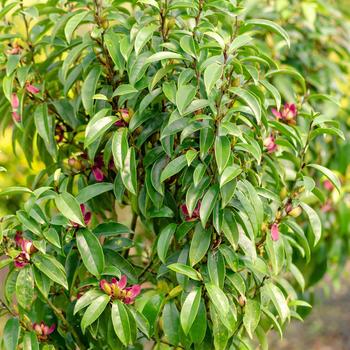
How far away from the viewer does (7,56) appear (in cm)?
214

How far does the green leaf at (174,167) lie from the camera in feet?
5.93

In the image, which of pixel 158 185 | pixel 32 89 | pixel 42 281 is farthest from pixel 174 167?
pixel 32 89

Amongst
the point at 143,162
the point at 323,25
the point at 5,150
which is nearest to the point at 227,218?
Answer: the point at 143,162

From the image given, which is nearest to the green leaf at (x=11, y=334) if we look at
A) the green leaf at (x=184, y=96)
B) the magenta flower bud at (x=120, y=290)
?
the magenta flower bud at (x=120, y=290)

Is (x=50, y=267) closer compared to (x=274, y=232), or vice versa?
(x=50, y=267)

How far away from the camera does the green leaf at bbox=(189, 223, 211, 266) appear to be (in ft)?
6.03

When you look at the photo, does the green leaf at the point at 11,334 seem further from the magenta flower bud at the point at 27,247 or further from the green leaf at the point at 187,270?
the green leaf at the point at 187,270

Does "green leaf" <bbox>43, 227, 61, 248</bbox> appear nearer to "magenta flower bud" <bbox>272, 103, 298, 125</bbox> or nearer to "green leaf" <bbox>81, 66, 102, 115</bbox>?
"green leaf" <bbox>81, 66, 102, 115</bbox>

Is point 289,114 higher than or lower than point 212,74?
lower

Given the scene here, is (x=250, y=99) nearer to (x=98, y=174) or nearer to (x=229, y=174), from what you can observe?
(x=229, y=174)

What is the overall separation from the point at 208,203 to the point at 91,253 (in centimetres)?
34

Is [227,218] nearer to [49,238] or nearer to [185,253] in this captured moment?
[185,253]

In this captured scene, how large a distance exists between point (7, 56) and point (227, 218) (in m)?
0.87

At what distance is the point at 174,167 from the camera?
1818 millimetres
